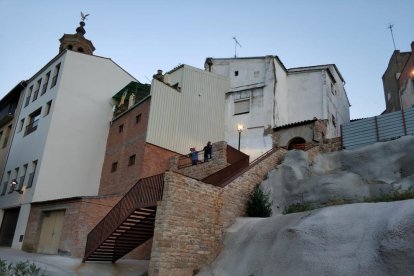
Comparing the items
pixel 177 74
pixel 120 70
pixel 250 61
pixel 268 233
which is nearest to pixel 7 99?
pixel 120 70

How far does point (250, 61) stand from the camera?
89.9 ft

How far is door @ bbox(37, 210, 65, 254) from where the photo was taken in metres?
19.4

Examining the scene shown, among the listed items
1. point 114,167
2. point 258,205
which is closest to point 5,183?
point 114,167

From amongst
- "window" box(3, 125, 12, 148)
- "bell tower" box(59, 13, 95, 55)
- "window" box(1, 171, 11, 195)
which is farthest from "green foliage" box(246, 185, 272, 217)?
"window" box(3, 125, 12, 148)

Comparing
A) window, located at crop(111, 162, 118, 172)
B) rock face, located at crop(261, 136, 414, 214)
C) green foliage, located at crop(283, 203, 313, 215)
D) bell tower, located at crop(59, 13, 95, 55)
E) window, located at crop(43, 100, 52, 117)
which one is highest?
bell tower, located at crop(59, 13, 95, 55)

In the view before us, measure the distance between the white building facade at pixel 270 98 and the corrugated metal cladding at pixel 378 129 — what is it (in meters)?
4.43

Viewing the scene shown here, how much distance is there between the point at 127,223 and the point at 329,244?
296 inches

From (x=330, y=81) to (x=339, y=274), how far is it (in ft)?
66.0

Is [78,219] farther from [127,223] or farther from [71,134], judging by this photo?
[71,134]

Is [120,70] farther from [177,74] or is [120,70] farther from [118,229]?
[118,229]

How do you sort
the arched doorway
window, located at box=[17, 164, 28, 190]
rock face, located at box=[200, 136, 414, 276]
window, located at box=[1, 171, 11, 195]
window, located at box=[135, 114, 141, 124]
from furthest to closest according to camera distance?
1. window, located at box=[1, 171, 11, 195]
2. window, located at box=[17, 164, 28, 190]
3. window, located at box=[135, 114, 141, 124]
4. the arched doorway
5. rock face, located at box=[200, 136, 414, 276]

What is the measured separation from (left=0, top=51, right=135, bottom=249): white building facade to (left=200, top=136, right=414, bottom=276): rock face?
14138 millimetres

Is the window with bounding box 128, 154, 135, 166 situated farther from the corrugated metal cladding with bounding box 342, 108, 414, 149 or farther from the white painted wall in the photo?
the corrugated metal cladding with bounding box 342, 108, 414, 149

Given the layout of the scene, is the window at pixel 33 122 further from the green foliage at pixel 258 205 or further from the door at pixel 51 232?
the green foliage at pixel 258 205
